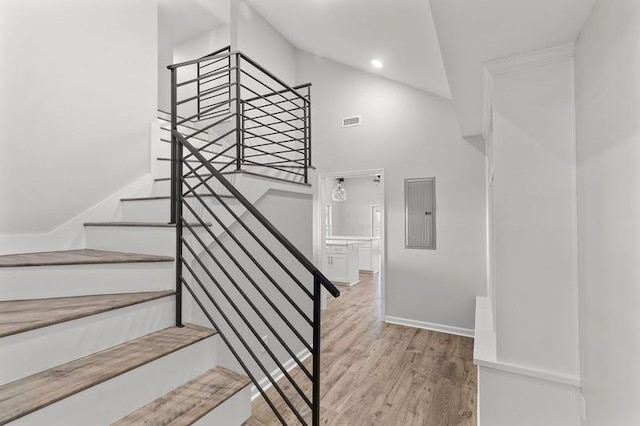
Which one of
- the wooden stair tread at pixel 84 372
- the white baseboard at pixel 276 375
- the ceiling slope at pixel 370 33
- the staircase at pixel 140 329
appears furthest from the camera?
the ceiling slope at pixel 370 33

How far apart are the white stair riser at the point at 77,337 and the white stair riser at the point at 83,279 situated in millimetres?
151

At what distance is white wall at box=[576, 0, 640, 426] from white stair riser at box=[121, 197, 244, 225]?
1949 mm

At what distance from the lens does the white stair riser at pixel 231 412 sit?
4.09 ft

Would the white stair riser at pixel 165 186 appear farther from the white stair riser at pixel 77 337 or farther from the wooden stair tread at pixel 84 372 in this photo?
the wooden stair tread at pixel 84 372

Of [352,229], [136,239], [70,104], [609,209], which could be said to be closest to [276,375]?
[136,239]

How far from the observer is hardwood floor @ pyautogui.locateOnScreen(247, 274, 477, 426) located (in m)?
2.32

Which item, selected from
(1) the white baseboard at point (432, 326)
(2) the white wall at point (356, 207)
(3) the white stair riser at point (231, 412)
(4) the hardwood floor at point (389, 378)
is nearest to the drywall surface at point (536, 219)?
(4) the hardwood floor at point (389, 378)

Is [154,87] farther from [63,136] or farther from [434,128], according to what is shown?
[434,128]

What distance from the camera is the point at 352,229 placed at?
30.3 feet

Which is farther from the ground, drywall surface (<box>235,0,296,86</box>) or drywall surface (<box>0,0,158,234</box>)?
drywall surface (<box>235,0,296,86</box>)

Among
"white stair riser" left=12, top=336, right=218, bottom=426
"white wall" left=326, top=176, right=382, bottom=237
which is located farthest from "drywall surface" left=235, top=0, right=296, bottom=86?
"white wall" left=326, top=176, right=382, bottom=237

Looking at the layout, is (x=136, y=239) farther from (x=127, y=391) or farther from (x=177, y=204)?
(x=127, y=391)

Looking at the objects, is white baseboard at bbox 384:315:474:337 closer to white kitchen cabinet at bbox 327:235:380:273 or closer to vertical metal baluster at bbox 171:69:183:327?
vertical metal baluster at bbox 171:69:183:327

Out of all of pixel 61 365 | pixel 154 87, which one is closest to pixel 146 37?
pixel 154 87
